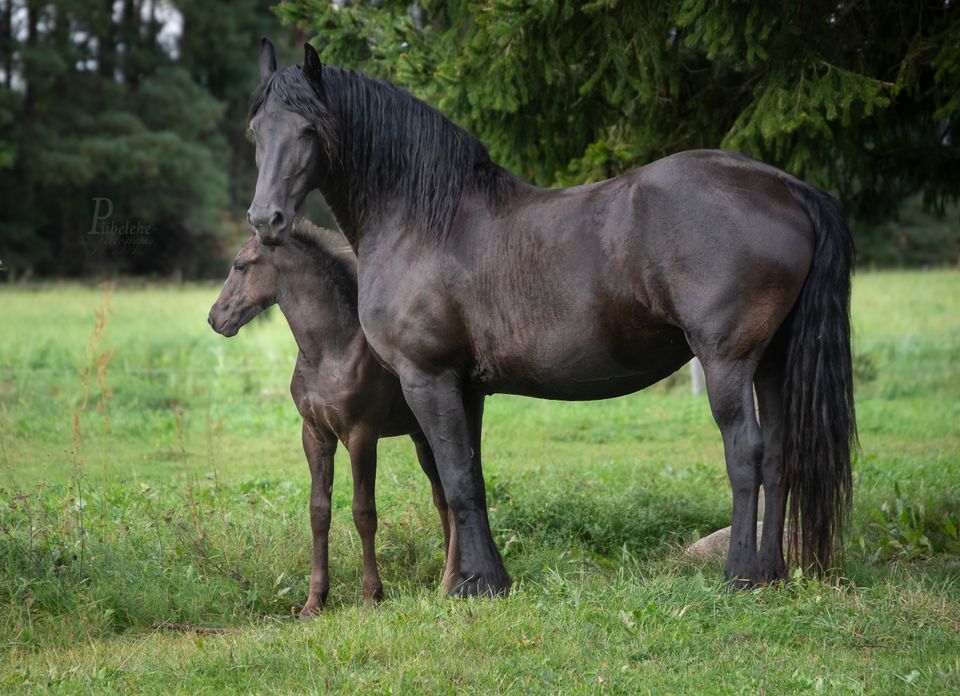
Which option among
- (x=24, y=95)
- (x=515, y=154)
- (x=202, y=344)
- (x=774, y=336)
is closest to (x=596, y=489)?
(x=515, y=154)

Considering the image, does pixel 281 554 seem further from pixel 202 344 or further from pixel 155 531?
pixel 202 344

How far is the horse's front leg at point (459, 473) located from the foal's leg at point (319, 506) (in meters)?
0.73

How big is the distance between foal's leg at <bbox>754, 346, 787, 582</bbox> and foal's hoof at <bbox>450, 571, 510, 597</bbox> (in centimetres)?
120

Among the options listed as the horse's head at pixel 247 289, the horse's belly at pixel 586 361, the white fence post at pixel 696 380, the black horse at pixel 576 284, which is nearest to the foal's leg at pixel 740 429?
the black horse at pixel 576 284

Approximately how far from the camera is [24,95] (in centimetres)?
2744

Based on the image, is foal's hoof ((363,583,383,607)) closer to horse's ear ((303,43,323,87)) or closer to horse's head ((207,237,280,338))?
horse's head ((207,237,280,338))

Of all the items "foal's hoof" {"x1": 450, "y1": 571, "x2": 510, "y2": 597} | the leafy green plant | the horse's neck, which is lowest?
"foal's hoof" {"x1": 450, "y1": 571, "x2": 510, "y2": 597}

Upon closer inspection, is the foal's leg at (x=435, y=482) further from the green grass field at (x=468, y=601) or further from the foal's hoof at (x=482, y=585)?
A: the foal's hoof at (x=482, y=585)

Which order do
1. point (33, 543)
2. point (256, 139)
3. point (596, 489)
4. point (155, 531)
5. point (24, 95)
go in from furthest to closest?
1. point (24, 95)
2. point (596, 489)
3. point (155, 531)
4. point (33, 543)
5. point (256, 139)

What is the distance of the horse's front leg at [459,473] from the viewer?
15.8ft

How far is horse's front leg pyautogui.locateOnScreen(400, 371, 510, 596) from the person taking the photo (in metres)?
4.82

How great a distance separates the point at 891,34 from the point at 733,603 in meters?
3.94

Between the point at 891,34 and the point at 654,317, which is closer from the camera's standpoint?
the point at 654,317

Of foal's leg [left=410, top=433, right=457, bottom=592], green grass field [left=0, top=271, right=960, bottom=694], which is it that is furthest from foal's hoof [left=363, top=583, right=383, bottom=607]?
foal's leg [left=410, top=433, right=457, bottom=592]
